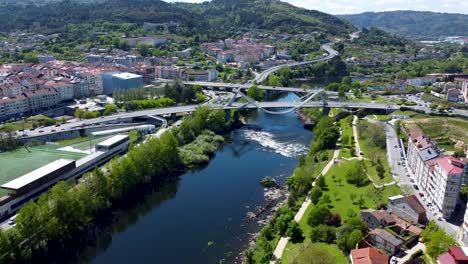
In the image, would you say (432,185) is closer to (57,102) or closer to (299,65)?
(57,102)

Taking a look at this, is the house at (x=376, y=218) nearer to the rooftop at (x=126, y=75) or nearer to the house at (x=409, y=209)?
the house at (x=409, y=209)

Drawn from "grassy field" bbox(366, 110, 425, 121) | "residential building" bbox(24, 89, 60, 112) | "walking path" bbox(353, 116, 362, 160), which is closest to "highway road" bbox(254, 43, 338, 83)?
"grassy field" bbox(366, 110, 425, 121)

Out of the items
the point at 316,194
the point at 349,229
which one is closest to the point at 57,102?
the point at 316,194

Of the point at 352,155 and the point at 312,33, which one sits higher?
the point at 312,33

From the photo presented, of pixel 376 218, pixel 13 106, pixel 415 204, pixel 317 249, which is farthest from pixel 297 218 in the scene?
pixel 13 106

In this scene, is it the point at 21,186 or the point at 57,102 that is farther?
the point at 57,102

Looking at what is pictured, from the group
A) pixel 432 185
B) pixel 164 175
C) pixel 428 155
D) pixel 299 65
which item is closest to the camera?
pixel 432 185
